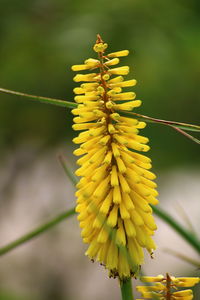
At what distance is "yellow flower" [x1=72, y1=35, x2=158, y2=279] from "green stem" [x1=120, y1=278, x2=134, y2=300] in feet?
0.20

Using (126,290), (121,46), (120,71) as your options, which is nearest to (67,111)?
(121,46)

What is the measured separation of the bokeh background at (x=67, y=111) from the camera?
12.0ft

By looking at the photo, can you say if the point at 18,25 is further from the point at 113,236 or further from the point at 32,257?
the point at 113,236

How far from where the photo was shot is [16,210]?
20.2 feet

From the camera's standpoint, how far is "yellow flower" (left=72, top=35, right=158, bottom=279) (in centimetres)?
129

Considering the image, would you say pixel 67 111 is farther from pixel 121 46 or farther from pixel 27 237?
pixel 27 237

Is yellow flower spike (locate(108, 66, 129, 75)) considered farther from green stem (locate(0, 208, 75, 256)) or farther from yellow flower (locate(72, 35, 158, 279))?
green stem (locate(0, 208, 75, 256))

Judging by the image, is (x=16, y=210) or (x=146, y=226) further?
(x=16, y=210)

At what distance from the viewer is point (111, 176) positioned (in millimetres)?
1349

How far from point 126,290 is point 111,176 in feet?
0.95

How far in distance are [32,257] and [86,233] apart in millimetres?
4232

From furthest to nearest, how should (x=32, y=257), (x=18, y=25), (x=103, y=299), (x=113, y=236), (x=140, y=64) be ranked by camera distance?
(x=103, y=299) → (x=32, y=257) → (x=18, y=25) → (x=140, y=64) → (x=113, y=236)

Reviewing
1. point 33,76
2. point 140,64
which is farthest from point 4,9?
point 140,64

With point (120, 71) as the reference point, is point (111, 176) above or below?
below
